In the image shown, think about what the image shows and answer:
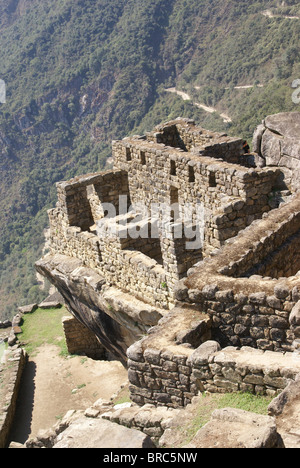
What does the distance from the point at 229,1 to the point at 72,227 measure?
56849 mm

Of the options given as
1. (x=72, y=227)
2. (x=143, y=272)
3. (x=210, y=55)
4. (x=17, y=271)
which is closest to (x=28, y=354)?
(x=72, y=227)

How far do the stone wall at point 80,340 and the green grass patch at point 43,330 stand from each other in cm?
37

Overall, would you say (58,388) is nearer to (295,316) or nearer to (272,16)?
(295,316)

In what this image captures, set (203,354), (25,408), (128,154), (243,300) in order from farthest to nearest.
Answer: (128,154) < (25,408) < (243,300) < (203,354)

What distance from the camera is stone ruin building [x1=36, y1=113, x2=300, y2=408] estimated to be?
7.20 meters

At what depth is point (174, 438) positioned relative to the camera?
5984 millimetres

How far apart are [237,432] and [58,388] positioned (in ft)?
37.6

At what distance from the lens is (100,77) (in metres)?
83.2

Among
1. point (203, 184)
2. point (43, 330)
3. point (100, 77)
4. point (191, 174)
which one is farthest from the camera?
point (100, 77)

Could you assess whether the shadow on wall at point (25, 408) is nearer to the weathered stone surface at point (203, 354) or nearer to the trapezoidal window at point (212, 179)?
the trapezoidal window at point (212, 179)

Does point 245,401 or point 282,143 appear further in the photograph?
point 282,143

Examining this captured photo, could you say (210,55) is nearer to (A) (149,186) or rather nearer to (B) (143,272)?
(A) (149,186)

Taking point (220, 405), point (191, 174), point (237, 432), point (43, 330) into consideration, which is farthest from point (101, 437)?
point (43, 330)

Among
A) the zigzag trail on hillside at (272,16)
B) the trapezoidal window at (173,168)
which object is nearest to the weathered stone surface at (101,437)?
the trapezoidal window at (173,168)
